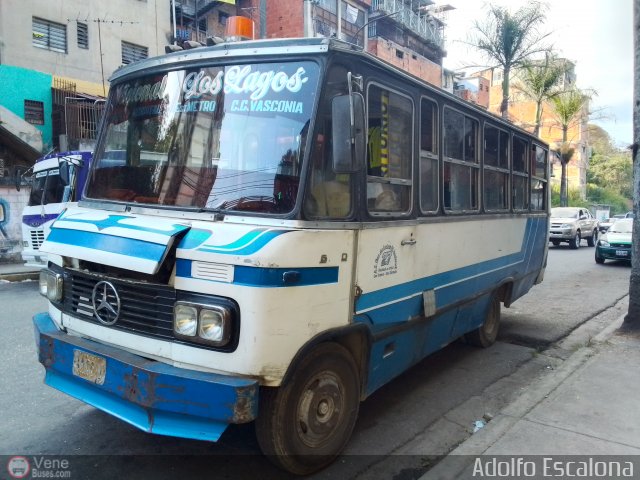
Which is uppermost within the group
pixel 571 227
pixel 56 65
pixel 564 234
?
pixel 56 65

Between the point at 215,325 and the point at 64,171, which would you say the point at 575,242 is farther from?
the point at 215,325

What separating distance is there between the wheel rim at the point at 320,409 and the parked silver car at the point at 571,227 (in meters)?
20.0

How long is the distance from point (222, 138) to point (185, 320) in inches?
45.3

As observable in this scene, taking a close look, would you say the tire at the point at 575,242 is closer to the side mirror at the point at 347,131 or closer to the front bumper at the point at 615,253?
the front bumper at the point at 615,253

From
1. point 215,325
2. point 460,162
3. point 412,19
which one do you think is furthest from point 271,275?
point 412,19

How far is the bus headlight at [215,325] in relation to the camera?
277 cm

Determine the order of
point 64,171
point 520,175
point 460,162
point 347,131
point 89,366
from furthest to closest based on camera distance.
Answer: point 64,171, point 520,175, point 460,162, point 89,366, point 347,131

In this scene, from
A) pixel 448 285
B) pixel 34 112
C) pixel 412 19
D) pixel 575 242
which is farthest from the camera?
pixel 412 19

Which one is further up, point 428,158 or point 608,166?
point 608,166

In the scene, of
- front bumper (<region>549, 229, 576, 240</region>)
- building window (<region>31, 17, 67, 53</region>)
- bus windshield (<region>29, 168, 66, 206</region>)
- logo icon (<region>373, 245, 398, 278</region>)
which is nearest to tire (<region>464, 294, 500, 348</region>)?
logo icon (<region>373, 245, 398, 278</region>)

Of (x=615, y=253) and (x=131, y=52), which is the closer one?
(x=615, y=253)

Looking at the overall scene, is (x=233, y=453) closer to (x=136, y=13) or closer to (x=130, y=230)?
(x=130, y=230)

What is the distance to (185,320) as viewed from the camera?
9.50 feet

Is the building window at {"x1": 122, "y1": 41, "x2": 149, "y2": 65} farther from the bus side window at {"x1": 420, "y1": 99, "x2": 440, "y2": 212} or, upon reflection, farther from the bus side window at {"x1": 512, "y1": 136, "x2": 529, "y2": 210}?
the bus side window at {"x1": 420, "y1": 99, "x2": 440, "y2": 212}
